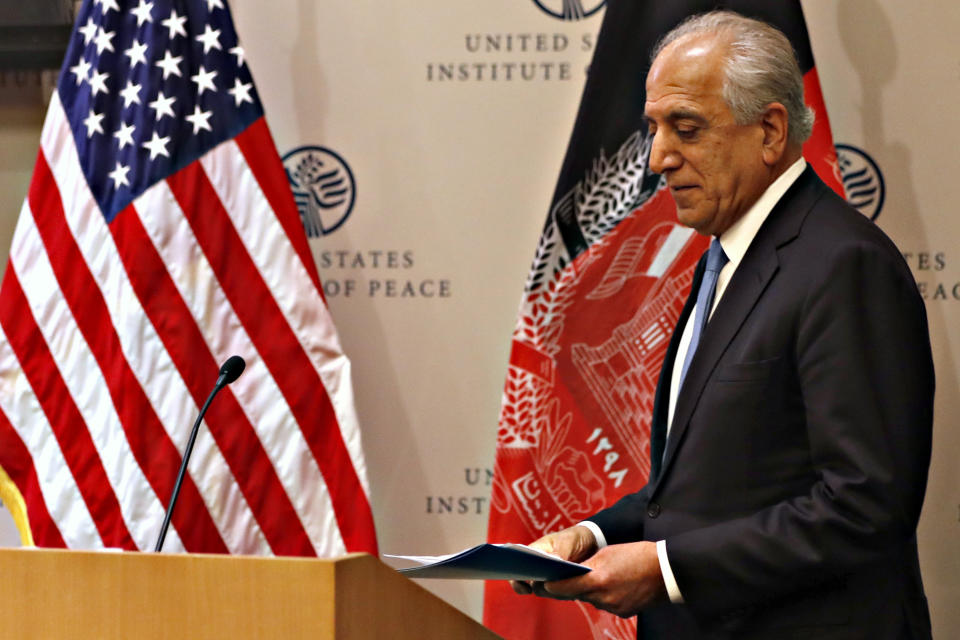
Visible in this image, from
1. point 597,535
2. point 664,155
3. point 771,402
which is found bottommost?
point 597,535

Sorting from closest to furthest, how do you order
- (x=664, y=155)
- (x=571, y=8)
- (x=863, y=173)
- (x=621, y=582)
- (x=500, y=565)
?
(x=500, y=565) < (x=621, y=582) < (x=664, y=155) < (x=863, y=173) < (x=571, y=8)

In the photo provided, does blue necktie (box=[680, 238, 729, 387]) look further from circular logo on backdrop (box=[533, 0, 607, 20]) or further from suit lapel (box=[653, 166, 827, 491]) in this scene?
circular logo on backdrop (box=[533, 0, 607, 20])

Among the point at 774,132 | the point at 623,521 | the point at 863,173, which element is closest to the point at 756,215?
Result: the point at 774,132

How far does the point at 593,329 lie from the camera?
9.14 feet

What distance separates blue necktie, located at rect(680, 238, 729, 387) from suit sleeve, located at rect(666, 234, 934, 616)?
0.24 m

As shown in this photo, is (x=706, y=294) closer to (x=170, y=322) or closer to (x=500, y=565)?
(x=500, y=565)

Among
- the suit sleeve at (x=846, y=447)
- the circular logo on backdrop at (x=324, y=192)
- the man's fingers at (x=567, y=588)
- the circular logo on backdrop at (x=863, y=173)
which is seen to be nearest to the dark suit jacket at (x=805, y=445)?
the suit sleeve at (x=846, y=447)

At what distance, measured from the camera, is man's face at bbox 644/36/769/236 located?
1618 mm

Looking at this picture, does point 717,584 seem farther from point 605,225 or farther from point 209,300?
point 209,300

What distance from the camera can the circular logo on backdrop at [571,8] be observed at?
3053 millimetres

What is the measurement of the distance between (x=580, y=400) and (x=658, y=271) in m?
0.40

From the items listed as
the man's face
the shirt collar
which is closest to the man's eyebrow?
the man's face

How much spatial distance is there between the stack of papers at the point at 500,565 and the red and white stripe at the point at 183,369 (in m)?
1.40

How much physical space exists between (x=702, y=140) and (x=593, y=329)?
119cm
